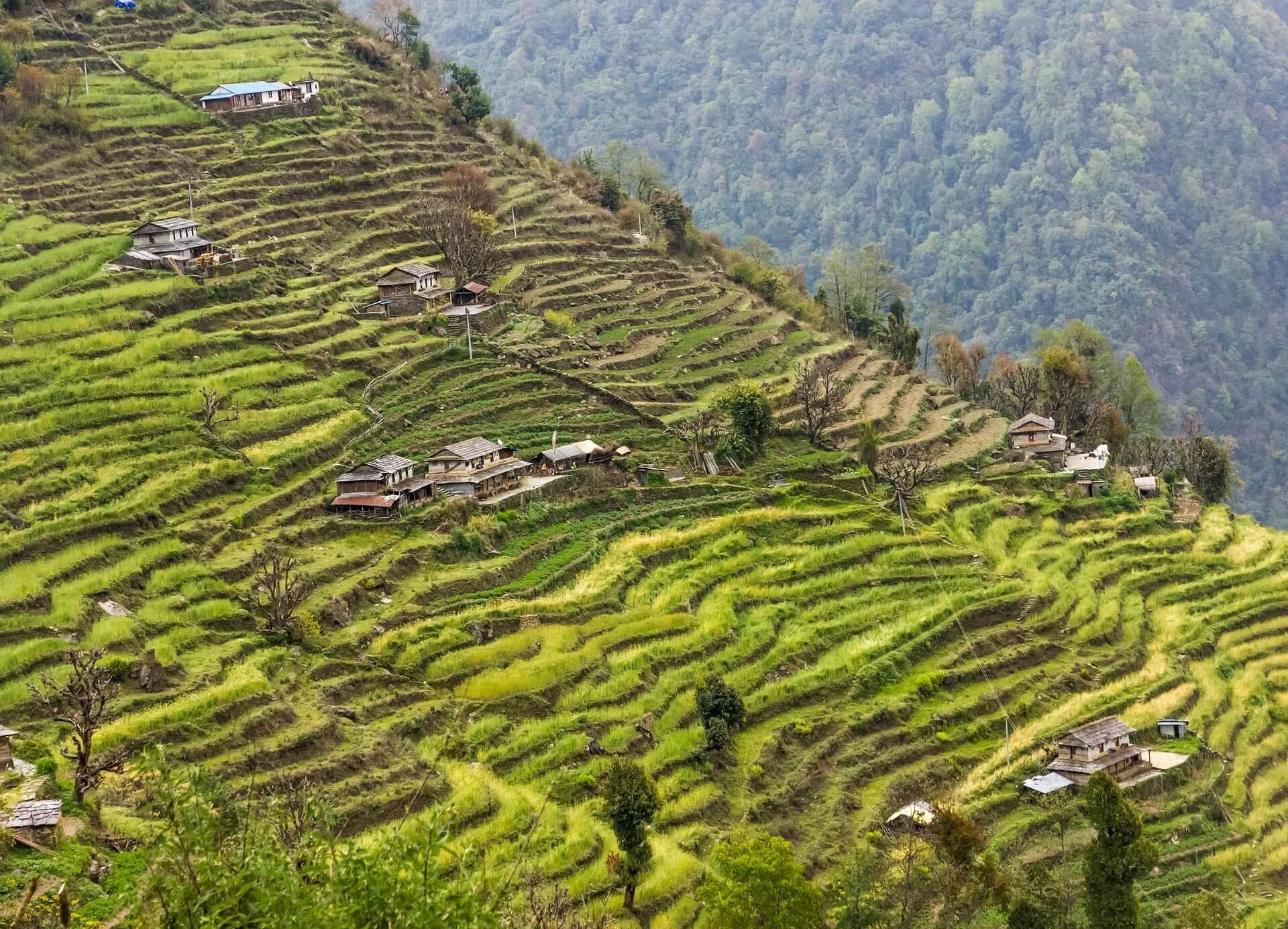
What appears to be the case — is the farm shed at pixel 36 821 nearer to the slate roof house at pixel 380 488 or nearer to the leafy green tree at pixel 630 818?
the leafy green tree at pixel 630 818

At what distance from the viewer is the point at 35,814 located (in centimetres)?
2388

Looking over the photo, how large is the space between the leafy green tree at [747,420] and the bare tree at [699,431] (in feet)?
1.90

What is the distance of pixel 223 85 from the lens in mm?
59312

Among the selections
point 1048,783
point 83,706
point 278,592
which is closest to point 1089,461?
point 1048,783

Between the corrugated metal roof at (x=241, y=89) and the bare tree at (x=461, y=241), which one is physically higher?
the corrugated metal roof at (x=241, y=89)

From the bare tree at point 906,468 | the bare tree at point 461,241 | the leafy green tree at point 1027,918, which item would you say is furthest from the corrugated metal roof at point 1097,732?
the bare tree at point 461,241

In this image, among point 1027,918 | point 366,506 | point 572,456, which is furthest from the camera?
point 572,456

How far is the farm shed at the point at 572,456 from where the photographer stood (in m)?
43.5

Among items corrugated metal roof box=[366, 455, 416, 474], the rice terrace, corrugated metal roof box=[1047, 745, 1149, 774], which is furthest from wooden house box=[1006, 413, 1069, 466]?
corrugated metal roof box=[366, 455, 416, 474]

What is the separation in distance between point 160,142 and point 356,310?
1148 centimetres

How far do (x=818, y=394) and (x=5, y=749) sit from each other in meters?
31.1

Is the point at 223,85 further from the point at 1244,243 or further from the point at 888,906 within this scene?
the point at 1244,243

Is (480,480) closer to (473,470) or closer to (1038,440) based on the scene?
(473,470)

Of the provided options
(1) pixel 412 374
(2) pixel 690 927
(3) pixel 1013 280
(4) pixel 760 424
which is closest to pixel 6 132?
(1) pixel 412 374
